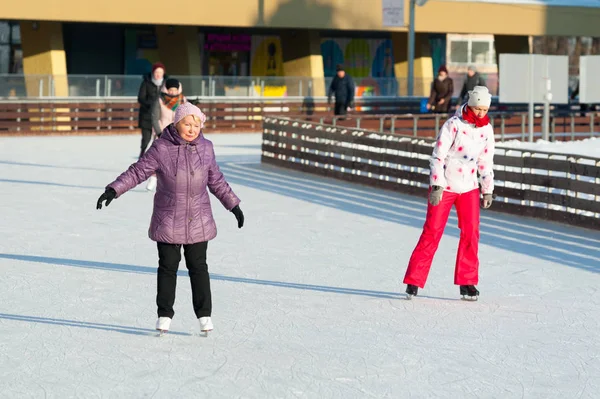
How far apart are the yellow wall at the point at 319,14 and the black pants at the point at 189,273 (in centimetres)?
2544

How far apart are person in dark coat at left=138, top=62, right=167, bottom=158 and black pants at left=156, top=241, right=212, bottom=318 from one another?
8023 millimetres

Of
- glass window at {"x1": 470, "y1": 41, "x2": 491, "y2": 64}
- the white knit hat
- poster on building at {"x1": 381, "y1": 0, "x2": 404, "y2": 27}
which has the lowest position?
the white knit hat

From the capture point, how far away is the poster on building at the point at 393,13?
34.6m

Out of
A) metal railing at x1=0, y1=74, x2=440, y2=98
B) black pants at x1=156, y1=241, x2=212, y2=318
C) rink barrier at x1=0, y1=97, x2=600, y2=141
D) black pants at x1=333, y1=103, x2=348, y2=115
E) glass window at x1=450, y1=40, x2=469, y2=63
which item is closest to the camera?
black pants at x1=156, y1=241, x2=212, y2=318

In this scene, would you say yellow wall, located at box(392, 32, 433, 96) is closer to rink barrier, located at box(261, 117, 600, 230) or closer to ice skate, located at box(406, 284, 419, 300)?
rink barrier, located at box(261, 117, 600, 230)

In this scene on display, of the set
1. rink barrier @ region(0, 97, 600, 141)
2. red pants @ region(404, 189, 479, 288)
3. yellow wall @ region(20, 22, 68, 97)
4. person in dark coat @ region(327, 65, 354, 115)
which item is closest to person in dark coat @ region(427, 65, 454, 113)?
rink barrier @ region(0, 97, 600, 141)

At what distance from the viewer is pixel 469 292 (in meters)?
9.50

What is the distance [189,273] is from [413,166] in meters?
9.96

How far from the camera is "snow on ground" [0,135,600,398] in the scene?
6914 mm

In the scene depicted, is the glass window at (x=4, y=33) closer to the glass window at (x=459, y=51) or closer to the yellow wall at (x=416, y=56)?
the yellow wall at (x=416, y=56)

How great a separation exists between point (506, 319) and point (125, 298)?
2566mm

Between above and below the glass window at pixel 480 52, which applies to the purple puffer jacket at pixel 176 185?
below

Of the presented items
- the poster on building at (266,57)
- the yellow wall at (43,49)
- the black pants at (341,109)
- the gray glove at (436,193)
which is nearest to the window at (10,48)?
the yellow wall at (43,49)

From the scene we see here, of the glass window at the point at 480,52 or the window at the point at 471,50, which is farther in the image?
the glass window at the point at 480,52
